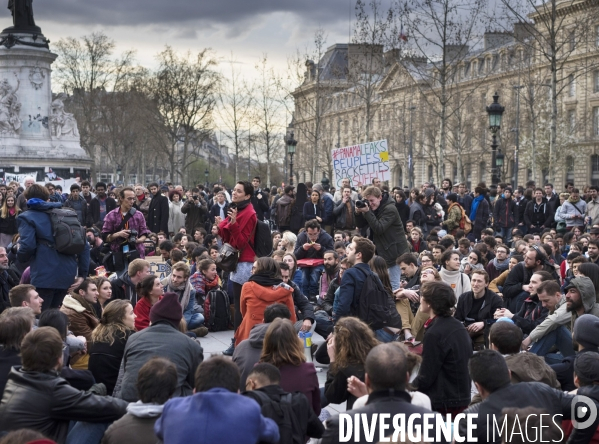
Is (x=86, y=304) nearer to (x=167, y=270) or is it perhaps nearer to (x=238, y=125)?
(x=167, y=270)

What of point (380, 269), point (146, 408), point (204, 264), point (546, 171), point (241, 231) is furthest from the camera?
point (546, 171)

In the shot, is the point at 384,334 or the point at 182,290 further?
the point at 182,290

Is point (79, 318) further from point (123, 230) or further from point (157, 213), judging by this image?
point (157, 213)

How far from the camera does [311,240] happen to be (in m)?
13.0

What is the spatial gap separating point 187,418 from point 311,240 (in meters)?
8.83

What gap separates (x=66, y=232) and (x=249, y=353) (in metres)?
3.92

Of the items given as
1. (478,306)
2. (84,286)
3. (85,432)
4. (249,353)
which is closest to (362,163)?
(478,306)

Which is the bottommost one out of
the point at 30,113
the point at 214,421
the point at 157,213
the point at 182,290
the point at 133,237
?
the point at 214,421

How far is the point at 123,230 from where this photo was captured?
11203 millimetres

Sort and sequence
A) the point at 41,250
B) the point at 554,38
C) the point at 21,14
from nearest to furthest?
1. the point at 41,250
2. the point at 554,38
3. the point at 21,14

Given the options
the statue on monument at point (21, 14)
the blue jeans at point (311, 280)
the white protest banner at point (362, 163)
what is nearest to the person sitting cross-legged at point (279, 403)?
the blue jeans at point (311, 280)

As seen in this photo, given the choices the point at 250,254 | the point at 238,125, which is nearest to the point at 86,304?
the point at 250,254

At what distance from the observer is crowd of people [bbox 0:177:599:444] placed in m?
4.79

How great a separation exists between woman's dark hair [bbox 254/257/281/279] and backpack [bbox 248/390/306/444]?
325 centimetres
